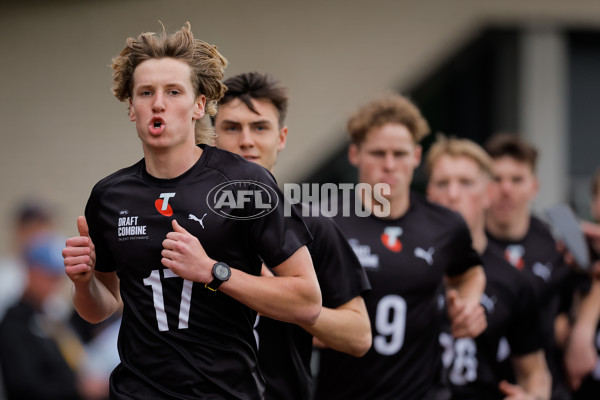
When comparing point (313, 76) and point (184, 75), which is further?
point (313, 76)

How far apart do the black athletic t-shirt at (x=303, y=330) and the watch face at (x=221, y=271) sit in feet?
3.33

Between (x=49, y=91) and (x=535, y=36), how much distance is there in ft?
22.2

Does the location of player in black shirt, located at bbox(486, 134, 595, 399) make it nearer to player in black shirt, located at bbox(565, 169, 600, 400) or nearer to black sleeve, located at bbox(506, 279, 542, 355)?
player in black shirt, located at bbox(565, 169, 600, 400)

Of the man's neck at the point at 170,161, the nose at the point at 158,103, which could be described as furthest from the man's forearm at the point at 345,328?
the nose at the point at 158,103

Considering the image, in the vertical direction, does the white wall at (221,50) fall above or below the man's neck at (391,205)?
above

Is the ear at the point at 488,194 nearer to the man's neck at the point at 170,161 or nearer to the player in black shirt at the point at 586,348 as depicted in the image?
the player in black shirt at the point at 586,348

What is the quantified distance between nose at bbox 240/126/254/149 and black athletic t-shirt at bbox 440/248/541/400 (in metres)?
2.12

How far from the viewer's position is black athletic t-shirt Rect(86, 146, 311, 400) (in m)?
3.14

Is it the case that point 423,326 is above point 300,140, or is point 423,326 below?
below

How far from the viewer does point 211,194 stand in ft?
10.4

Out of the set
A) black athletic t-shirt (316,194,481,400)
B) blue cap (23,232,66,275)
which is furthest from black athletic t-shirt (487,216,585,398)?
blue cap (23,232,66,275)

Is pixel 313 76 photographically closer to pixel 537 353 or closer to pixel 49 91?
pixel 49 91

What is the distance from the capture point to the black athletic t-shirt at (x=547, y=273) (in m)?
6.30

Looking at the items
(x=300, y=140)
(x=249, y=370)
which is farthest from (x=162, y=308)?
(x=300, y=140)
